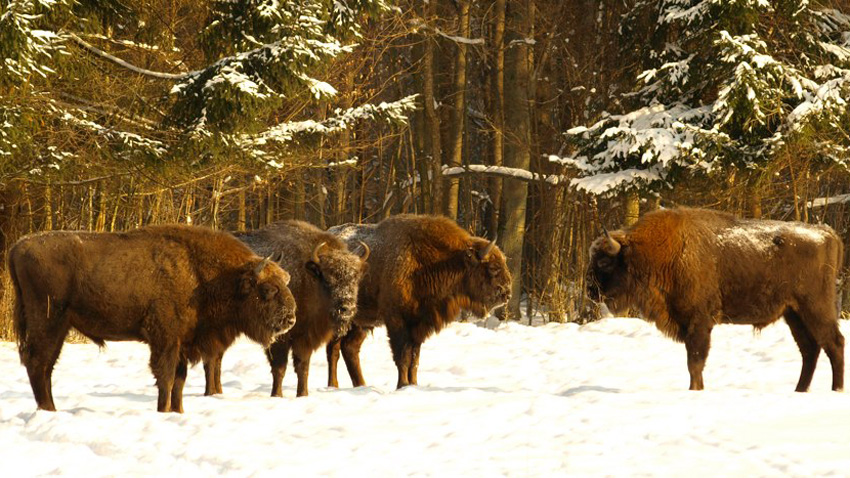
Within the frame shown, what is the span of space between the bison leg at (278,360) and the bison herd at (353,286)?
18mm

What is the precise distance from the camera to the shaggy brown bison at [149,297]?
9539 mm

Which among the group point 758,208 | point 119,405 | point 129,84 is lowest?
point 119,405

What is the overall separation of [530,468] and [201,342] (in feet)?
14.3

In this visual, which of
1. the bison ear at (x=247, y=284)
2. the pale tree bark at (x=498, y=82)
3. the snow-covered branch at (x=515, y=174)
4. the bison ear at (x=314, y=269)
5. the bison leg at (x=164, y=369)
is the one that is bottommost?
the bison leg at (x=164, y=369)

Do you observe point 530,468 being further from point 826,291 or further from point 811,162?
point 811,162

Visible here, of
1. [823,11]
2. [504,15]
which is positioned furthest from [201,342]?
[504,15]

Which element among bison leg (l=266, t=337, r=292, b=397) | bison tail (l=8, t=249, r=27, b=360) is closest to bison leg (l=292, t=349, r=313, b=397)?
bison leg (l=266, t=337, r=292, b=397)

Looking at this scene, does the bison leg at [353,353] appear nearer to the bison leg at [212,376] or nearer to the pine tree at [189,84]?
the bison leg at [212,376]

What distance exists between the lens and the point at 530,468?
6.80 m

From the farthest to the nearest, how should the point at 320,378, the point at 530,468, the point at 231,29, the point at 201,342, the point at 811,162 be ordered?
1. the point at 811,162
2. the point at 231,29
3. the point at 320,378
4. the point at 201,342
5. the point at 530,468

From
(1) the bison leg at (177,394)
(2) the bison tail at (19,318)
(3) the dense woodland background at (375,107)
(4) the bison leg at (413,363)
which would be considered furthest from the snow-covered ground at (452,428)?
(3) the dense woodland background at (375,107)

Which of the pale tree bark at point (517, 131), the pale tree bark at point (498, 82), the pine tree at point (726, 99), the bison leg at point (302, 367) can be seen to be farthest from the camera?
the pale tree bark at point (498, 82)

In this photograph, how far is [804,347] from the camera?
10883 millimetres

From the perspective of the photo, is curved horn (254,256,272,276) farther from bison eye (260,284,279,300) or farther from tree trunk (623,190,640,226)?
tree trunk (623,190,640,226)
